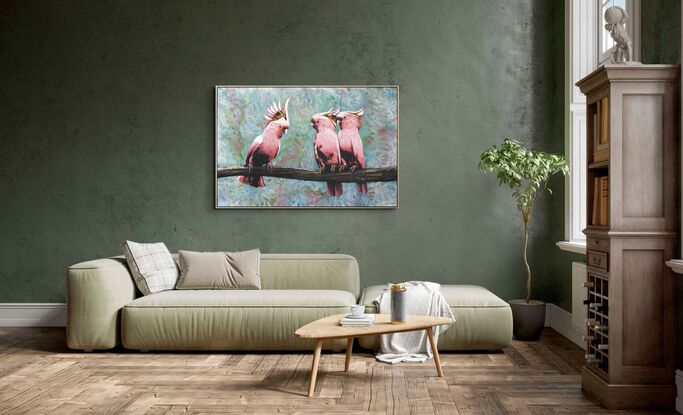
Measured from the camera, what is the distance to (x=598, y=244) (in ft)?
11.1

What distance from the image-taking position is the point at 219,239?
5.52 meters

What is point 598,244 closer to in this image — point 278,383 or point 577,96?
point 278,383

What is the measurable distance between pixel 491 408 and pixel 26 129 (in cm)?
458

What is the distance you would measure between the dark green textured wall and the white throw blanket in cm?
97

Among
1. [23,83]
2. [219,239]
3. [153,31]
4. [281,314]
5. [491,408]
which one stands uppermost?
[153,31]

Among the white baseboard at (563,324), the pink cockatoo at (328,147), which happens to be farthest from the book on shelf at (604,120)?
the pink cockatoo at (328,147)

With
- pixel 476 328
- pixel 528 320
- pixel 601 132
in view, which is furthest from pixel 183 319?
pixel 601 132

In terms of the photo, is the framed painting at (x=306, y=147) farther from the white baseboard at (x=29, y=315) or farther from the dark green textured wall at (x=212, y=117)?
the white baseboard at (x=29, y=315)

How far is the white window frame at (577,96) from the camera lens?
16.4 ft

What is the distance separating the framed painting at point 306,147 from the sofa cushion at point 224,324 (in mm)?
1235

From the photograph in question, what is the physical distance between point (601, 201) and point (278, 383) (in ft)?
6.84

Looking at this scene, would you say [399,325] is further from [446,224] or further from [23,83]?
[23,83]

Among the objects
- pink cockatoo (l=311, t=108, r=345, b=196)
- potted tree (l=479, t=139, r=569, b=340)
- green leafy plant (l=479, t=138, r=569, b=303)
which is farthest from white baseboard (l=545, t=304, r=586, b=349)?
pink cockatoo (l=311, t=108, r=345, b=196)

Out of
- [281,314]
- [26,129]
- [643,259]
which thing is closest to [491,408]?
[643,259]
